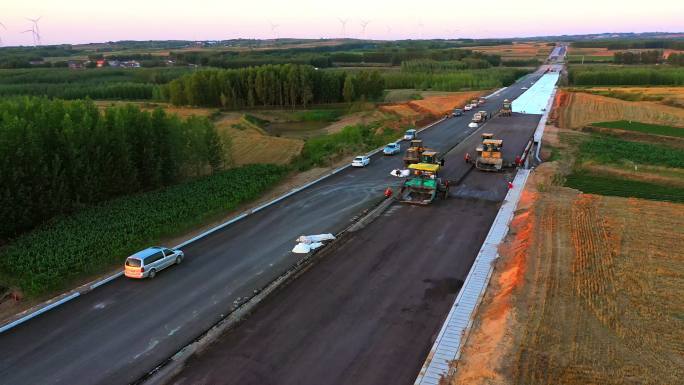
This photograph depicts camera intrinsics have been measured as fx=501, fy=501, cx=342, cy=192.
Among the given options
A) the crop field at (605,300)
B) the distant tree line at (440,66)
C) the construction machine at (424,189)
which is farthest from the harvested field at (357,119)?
the distant tree line at (440,66)

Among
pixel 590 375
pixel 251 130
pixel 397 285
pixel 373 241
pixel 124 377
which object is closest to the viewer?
pixel 590 375

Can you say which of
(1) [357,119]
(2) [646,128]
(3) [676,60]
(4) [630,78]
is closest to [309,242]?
(2) [646,128]

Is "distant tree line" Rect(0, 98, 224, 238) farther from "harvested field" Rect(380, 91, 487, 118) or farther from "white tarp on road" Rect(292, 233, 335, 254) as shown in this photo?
"harvested field" Rect(380, 91, 487, 118)

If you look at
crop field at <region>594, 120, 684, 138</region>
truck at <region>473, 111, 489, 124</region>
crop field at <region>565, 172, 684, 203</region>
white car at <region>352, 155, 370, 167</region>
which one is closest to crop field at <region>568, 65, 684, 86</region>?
crop field at <region>594, 120, 684, 138</region>

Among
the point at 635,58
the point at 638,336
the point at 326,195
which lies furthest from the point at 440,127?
the point at 635,58

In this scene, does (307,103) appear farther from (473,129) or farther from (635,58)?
(635,58)

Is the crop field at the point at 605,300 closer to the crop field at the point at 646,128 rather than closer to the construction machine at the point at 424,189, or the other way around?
the construction machine at the point at 424,189
